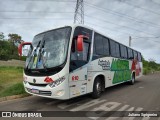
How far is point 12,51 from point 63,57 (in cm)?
6823

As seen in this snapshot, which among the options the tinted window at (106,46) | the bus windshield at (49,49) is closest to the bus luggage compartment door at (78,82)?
the bus windshield at (49,49)

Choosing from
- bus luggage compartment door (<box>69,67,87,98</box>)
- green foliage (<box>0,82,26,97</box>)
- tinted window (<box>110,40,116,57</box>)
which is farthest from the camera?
tinted window (<box>110,40,116,57</box>)

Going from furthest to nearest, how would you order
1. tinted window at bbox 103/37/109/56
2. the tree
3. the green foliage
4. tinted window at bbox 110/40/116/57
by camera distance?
the tree < tinted window at bbox 110/40/116/57 < tinted window at bbox 103/37/109/56 < the green foliage

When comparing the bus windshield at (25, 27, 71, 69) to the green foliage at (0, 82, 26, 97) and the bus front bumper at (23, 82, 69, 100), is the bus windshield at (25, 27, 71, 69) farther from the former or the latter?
the green foliage at (0, 82, 26, 97)

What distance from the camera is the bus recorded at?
7.08 m

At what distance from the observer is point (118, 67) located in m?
12.5

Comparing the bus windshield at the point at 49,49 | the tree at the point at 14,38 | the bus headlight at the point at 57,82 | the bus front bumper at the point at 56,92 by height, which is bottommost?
the bus front bumper at the point at 56,92

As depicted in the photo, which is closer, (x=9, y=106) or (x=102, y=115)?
(x=102, y=115)

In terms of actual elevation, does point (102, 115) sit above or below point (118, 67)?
below

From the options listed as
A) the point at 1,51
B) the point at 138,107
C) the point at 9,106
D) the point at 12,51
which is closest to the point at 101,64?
the point at 138,107

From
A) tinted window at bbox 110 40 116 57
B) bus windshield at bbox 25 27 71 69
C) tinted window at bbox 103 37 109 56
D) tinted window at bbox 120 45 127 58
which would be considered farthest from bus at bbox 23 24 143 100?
tinted window at bbox 120 45 127 58

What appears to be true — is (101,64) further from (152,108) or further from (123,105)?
(152,108)

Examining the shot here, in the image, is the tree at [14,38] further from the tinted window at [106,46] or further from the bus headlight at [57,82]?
the bus headlight at [57,82]

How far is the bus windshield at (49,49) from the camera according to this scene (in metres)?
7.28
